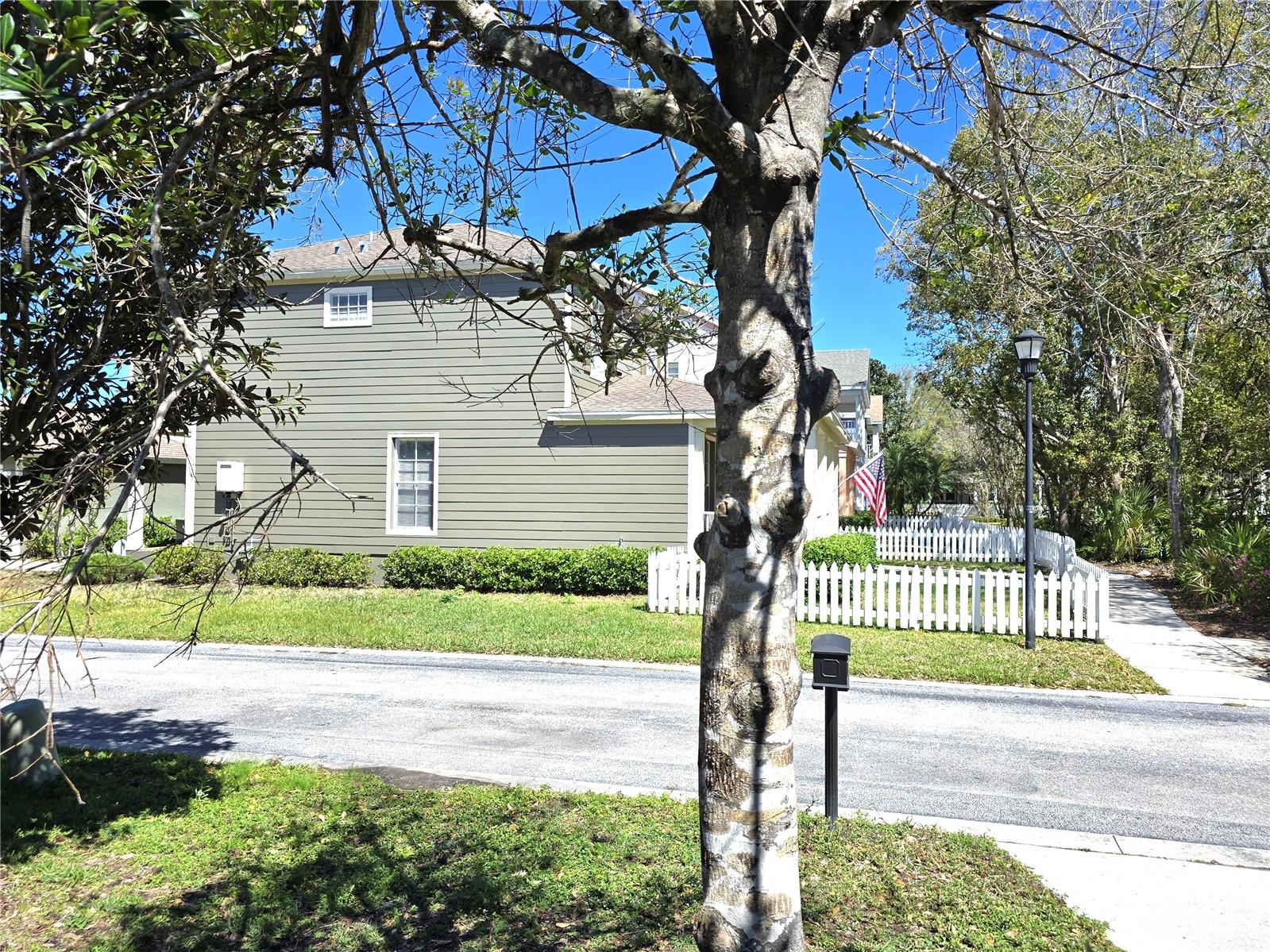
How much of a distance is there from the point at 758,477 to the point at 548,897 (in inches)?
104

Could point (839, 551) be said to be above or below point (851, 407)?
below

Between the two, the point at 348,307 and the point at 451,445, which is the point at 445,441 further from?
the point at 348,307

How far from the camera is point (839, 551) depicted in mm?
16453

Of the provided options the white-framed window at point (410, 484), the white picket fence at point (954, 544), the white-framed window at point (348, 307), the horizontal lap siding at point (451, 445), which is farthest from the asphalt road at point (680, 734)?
the white picket fence at point (954, 544)

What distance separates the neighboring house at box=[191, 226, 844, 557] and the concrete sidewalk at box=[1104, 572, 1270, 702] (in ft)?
24.3

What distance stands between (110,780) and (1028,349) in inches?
436

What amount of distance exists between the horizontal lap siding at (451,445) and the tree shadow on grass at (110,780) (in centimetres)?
911

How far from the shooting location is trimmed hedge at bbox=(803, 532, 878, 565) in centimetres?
1581

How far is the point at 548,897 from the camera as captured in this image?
409 centimetres

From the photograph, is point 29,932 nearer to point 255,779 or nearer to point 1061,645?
point 255,779

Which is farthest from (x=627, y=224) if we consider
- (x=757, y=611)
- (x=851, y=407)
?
(x=851, y=407)

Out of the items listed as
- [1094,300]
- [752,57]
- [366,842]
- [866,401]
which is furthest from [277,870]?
[866,401]

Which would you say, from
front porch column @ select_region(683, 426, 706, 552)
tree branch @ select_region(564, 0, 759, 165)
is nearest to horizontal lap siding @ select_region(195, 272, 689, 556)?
front porch column @ select_region(683, 426, 706, 552)

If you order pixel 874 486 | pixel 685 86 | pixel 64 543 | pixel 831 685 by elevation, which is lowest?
pixel 831 685
